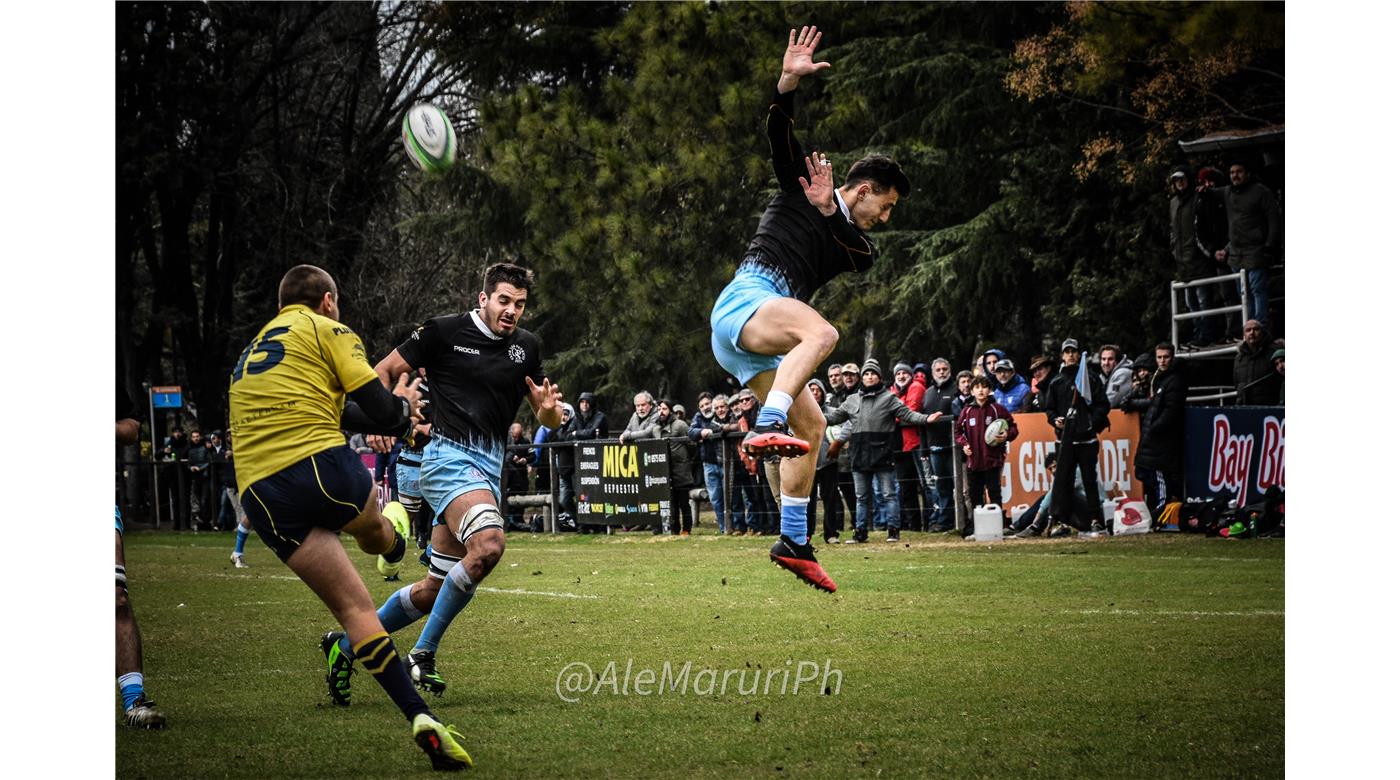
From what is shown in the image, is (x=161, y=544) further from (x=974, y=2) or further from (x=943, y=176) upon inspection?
(x=974, y=2)

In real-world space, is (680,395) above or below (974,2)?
below

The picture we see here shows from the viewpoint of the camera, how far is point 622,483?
68.0 ft

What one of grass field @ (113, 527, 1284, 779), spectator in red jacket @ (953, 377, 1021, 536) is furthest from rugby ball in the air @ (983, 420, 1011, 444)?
grass field @ (113, 527, 1284, 779)

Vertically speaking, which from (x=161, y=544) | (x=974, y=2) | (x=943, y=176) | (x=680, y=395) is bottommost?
(x=161, y=544)

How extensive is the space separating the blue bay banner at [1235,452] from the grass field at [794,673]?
4.67 feet

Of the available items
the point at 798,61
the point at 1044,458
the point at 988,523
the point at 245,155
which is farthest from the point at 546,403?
the point at 245,155

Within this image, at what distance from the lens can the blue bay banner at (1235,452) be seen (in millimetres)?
15273

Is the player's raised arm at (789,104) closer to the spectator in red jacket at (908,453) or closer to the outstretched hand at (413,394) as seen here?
the outstretched hand at (413,394)

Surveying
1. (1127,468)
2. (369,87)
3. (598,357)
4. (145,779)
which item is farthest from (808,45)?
(369,87)

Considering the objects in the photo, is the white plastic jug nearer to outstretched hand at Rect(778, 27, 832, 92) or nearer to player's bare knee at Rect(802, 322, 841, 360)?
player's bare knee at Rect(802, 322, 841, 360)

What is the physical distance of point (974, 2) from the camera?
80.2 feet

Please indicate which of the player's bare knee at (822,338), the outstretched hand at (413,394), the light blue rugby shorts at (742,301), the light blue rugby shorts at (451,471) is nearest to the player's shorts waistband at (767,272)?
the light blue rugby shorts at (742,301)

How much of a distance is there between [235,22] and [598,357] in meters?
9.62

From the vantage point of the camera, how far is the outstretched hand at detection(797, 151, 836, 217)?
24.7ft
